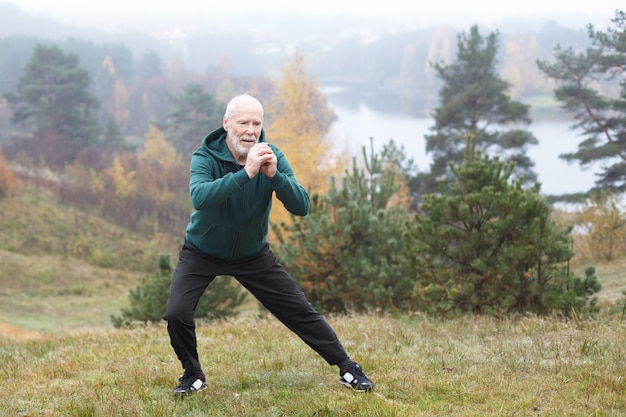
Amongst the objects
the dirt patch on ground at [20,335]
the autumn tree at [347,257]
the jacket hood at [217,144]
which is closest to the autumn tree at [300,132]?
the dirt patch on ground at [20,335]

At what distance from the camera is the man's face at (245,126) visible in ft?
14.0

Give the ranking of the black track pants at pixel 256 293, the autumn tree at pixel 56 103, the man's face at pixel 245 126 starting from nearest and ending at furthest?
the man's face at pixel 245 126 → the black track pants at pixel 256 293 → the autumn tree at pixel 56 103

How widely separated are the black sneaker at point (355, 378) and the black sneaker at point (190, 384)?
976mm

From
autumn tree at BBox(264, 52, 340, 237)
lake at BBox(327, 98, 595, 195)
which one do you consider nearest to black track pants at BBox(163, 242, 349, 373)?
autumn tree at BBox(264, 52, 340, 237)

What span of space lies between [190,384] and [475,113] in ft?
99.2

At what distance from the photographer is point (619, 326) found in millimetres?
6121

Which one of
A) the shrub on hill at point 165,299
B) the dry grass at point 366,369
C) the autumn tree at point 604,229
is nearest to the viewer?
the dry grass at point 366,369

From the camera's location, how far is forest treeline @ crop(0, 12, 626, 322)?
8305 millimetres

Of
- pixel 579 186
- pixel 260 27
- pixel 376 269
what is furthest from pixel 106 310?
pixel 260 27

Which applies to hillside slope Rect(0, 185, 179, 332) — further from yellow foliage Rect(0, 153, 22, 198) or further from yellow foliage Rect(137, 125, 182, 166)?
yellow foliage Rect(137, 125, 182, 166)

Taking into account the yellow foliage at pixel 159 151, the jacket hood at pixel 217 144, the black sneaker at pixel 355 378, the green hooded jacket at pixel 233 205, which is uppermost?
the jacket hood at pixel 217 144

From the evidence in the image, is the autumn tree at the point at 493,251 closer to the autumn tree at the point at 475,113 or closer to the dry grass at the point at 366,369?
the dry grass at the point at 366,369

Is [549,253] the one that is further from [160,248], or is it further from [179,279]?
[160,248]

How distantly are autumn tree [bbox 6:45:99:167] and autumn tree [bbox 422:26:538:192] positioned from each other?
104ft
